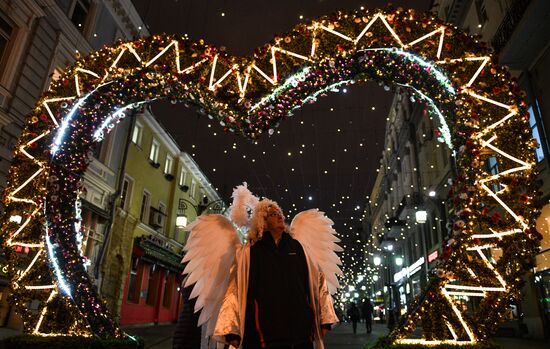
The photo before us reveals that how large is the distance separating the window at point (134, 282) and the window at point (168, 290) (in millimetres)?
3897

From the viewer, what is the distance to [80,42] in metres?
13.1

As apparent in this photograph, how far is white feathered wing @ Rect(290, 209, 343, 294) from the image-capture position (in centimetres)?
406

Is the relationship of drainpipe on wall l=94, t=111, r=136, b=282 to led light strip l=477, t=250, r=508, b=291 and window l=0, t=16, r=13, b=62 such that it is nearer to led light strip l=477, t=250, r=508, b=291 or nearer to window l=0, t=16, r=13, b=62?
window l=0, t=16, r=13, b=62

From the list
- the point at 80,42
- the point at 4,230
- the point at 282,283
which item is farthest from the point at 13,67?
the point at 282,283

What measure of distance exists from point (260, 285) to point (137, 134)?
17655mm

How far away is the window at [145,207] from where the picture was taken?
20.6 meters

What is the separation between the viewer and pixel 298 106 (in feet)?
16.9

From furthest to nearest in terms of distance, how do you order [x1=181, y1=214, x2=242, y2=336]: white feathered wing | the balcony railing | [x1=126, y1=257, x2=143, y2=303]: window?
[x1=126, y1=257, x2=143, y2=303]: window < the balcony railing < [x1=181, y1=214, x2=242, y2=336]: white feathered wing

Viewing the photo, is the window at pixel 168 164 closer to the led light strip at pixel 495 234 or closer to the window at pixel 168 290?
the window at pixel 168 290

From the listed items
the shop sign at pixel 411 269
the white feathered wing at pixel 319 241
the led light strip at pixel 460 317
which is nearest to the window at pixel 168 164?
the shop sign at pixel 411 269

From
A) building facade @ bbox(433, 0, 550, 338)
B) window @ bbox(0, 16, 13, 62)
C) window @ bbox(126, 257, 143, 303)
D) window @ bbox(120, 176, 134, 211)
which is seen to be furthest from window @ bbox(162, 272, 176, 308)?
building facade @ bbox(433, 0, 550, 338)

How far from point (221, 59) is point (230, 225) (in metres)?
2.26

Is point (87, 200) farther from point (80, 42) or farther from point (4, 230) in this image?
point (4, 230)

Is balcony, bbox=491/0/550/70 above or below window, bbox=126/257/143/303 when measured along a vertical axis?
above
